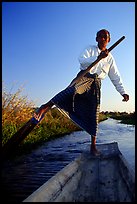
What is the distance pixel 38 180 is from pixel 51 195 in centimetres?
216

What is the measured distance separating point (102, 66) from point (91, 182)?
1513 millimetres

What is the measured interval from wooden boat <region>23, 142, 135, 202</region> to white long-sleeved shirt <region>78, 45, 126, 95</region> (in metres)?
1.01

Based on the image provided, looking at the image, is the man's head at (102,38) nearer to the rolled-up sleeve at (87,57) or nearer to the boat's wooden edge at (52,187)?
the rolled-up sleeve at (87,57)

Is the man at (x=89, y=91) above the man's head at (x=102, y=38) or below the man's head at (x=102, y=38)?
below

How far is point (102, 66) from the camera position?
12.2 feet

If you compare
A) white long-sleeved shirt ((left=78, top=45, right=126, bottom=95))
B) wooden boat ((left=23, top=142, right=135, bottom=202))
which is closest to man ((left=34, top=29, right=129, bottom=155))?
white long-sleeved shirt ((left=78, top=45, right=126, bottom=95))

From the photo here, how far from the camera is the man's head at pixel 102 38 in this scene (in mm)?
3686

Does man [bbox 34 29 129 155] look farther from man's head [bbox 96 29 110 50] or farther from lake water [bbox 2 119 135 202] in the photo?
lake water [bbox 2 119 135 202]

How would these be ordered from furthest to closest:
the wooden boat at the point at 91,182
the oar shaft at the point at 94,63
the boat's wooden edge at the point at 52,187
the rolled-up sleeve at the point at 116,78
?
1. the rolled-up sleeve at the point at 116,78
2. the oar shaft at the point at 94,63
3. the wooden boat at the point at 91,182
4. the boat's wooden edge at the point at 52,187

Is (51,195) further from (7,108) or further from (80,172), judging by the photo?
(7,108)

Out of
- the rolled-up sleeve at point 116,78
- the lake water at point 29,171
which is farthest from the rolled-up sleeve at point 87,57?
the lake water at point 29,171

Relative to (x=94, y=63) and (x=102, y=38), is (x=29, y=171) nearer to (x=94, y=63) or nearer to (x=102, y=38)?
(x=94, y=63)

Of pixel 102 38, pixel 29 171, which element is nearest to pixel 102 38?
pixel 102 38

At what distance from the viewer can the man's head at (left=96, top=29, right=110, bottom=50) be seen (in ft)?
12.1
